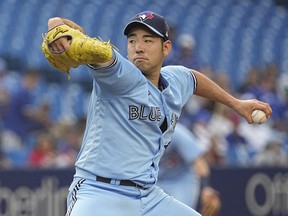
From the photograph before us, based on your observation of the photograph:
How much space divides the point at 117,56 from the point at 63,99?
8652mm

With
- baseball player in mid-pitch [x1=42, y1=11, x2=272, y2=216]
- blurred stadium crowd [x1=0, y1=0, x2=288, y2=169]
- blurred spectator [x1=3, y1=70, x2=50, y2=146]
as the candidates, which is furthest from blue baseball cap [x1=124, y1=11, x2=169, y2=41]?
blurred spectator [x1=3, y1=70, x2=50, y2=146]

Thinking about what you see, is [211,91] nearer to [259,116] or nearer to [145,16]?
[259,116]

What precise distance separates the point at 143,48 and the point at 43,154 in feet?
18.6

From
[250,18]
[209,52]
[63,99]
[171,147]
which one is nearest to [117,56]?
[171,147]

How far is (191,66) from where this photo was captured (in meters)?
12.5

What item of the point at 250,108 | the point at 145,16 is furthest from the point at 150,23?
the point at 250,108

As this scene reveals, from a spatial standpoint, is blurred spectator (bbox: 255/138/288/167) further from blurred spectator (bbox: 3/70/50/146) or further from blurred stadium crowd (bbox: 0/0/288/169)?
blurred spectator (bbox: 3/70/50/146)

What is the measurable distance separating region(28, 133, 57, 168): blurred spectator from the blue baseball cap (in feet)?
18.0

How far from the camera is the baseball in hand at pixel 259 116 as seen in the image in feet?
19.8

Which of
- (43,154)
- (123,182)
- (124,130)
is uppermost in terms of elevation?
(43,154)

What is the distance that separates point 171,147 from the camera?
8.60 m

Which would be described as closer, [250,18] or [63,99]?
[63,99]

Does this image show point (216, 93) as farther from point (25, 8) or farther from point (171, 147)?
point (25, 8)

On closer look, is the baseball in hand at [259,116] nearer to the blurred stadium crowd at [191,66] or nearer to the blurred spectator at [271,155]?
the blurred stadium crowd at [191,66]
